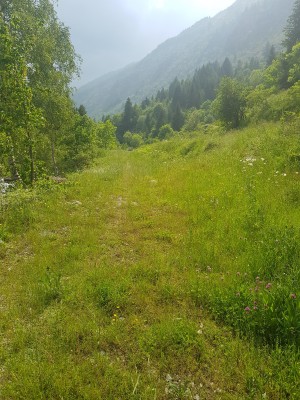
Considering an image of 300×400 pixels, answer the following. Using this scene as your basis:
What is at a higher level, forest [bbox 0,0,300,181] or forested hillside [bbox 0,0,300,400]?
forest [bbox 0,0,300,181]

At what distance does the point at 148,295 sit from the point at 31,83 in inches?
604

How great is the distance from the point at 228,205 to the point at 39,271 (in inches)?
240

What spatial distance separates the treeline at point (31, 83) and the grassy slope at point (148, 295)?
4070 millimetres

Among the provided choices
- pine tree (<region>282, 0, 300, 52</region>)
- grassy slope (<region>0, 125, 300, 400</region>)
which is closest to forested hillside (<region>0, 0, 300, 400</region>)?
grassy slope (<region>0, 125, 300, 400</region>)

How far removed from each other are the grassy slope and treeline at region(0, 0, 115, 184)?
4.07 meters

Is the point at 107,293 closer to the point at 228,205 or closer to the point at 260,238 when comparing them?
the point at 260,238

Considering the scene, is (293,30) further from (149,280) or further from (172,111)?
(172,111)

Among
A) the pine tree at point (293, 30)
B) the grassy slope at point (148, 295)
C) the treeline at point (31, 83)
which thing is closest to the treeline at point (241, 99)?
the pine tree at point (293, 30)

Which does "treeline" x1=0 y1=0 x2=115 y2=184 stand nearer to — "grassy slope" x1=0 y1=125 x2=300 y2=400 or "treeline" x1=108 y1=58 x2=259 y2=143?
"grassy slope" x1=0 y1=125 x2=300 y2=400

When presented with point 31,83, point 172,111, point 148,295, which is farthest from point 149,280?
point 172,111

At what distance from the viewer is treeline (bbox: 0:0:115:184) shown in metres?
12.0

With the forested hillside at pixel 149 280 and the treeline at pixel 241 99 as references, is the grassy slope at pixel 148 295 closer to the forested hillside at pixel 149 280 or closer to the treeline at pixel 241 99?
the forested hillside at pixel 149 280

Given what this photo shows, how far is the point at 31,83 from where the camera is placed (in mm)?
16125

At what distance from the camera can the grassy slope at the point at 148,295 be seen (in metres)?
3.64
